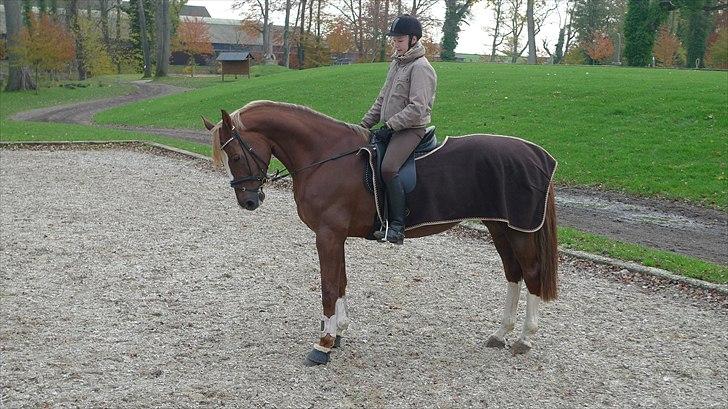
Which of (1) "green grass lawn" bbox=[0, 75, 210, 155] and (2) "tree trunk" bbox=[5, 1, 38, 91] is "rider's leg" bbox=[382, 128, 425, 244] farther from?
(2) "tree trunk" bbox=[5, 1, 38, 91]

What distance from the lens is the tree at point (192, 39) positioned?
203 feet

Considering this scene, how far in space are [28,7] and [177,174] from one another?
3811 cm

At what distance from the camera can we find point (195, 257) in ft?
27.7

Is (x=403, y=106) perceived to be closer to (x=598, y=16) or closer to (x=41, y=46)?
(x=41, y=46)

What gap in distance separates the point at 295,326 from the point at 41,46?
36.3m

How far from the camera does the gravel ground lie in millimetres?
4953

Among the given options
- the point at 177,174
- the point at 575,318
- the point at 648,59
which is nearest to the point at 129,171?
the point at 177,174

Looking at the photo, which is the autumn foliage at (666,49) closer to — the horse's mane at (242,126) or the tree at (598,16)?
the tree at (598,16)

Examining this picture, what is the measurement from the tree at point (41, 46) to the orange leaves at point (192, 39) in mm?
22144

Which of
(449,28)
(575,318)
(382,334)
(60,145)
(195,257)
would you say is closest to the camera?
(382,334)

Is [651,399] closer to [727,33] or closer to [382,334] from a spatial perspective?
[382,334]

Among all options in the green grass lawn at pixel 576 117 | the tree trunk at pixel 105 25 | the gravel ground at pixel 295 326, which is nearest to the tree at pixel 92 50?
the tree trunk at pixel 105 25

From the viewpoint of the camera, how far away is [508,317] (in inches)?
233

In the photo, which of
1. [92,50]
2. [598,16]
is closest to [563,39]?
[598,16]
